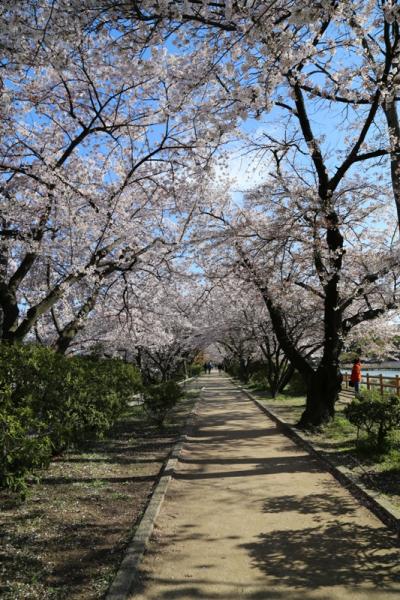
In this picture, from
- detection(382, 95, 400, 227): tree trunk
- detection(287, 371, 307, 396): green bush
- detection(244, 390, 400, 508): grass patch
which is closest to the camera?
detection(244, 390, 400, 508): grass patch

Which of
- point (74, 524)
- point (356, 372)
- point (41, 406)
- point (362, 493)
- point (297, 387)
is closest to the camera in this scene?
point (74, 524)

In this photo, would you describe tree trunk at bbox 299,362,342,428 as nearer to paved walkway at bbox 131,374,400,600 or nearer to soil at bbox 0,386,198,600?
paved walkway at bbox 131,374,400,600

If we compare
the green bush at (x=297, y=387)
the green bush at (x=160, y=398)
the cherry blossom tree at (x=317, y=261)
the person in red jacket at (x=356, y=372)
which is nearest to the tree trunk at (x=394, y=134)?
the cherry blossom tree at (x=317, y=261)

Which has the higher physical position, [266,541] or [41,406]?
[41,406]

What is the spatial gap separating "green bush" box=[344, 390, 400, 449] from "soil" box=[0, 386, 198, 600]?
11.6 feet

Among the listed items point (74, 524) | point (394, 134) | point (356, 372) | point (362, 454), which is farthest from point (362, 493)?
point (356, 372)

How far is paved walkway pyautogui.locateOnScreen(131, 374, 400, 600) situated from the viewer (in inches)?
139

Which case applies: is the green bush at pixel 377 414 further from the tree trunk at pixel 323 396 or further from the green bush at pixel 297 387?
the green bush at pixel 297 387

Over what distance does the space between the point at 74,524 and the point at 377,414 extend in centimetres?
498

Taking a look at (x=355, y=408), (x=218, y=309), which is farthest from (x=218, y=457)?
(x=218, y=309)

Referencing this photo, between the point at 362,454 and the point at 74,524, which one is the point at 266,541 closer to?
the point at 74,524

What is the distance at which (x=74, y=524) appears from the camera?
5.15 m

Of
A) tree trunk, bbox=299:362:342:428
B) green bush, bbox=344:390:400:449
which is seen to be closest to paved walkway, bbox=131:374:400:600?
green bush, bbox=344:390:400:449

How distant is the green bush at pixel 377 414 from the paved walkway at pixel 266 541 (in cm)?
124
